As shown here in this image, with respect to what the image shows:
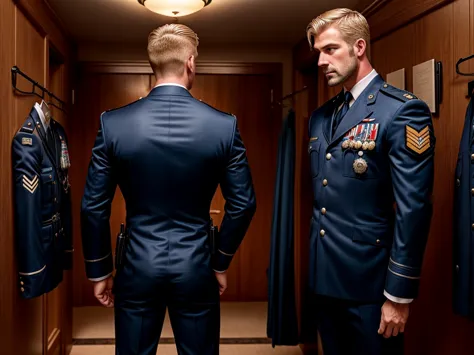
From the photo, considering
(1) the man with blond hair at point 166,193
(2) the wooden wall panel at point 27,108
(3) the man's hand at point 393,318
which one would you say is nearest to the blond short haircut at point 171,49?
(1) the man with blond hair at point 166,193

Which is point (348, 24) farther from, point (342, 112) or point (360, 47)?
point (342, 112)

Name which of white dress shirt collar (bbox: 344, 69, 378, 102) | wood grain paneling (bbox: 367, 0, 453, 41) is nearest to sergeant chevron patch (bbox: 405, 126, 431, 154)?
white dress shirt collar (bbox: 344, 69, 378, 102)

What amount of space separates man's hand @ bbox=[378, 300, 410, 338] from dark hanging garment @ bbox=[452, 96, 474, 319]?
0.20 metres

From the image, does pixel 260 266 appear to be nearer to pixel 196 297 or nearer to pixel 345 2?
pixel 345 2

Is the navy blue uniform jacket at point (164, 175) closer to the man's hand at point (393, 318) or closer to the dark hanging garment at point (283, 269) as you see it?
the man's hand at point (393, 318)

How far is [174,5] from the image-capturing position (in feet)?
9.07

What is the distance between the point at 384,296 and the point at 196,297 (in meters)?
0.63

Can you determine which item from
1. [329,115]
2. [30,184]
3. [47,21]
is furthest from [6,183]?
[329,115]

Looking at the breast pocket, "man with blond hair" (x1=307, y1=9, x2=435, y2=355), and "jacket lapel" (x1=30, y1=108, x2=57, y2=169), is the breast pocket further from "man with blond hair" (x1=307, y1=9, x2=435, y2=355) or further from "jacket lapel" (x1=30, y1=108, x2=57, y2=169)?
"jacket lapel" (x1=30, y1=108, x2=57, y2=169)

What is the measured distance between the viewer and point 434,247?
2.06m

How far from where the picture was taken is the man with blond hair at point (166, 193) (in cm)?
170

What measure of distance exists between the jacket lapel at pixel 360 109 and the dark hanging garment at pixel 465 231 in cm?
32

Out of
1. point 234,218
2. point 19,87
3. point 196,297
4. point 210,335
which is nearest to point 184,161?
point 234,218

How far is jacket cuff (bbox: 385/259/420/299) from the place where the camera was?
4.98ft
